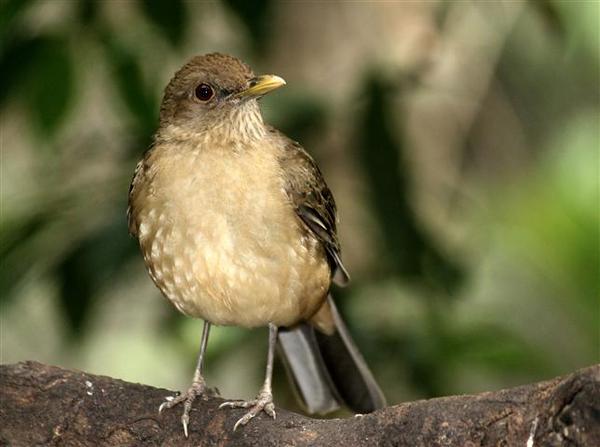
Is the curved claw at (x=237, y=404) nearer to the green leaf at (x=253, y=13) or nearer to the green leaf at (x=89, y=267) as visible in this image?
the green leaf at (x=89, y=267)

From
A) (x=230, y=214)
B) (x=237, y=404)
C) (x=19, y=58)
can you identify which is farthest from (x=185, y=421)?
(x=19, y=58)

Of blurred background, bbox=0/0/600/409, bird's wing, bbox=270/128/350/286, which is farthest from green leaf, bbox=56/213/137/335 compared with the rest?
bird's wing, bbox=270/128/350/286

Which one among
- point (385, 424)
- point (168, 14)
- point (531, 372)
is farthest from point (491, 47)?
point (385, 424)

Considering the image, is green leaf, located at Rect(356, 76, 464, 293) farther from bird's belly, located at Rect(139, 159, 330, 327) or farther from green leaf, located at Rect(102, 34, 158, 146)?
green leaf, located at Rect(102, 34, 158, 146)

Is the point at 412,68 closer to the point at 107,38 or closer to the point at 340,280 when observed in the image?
the point at 340,280

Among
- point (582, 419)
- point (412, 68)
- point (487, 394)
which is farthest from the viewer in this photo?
point (412, 68)

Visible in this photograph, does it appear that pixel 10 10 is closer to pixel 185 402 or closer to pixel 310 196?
pixel 310 196
